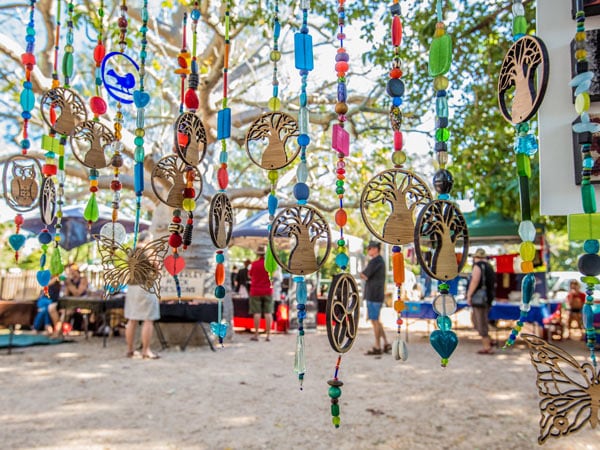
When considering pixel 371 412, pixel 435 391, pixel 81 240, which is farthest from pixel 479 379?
pixel 81 240

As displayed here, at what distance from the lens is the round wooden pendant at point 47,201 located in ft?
4.51

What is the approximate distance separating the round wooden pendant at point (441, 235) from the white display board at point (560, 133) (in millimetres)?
180

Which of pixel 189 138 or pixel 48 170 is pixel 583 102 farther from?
pixel 48 170

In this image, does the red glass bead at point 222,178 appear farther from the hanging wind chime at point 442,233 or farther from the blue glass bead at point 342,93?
the hanging wind chime at point 442,233

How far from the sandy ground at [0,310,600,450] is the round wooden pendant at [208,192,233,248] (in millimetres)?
2153

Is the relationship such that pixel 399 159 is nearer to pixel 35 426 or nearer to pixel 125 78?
pixel 125 78

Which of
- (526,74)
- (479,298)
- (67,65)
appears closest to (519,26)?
(526,74)

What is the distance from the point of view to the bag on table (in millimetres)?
6805

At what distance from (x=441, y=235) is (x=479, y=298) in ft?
20.8

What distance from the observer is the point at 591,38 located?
3.26 ft

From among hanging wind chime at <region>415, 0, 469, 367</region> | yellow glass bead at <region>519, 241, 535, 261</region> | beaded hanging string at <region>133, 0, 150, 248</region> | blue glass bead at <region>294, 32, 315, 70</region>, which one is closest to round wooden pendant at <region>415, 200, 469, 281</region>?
hanging wind chime at <region>415, 0, 469, 367</region>

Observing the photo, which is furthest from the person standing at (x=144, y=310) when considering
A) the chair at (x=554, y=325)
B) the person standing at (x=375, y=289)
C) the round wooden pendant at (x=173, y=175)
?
the chair at (x=554, y=325)

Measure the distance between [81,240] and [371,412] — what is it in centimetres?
837

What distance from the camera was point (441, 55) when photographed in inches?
41.3
